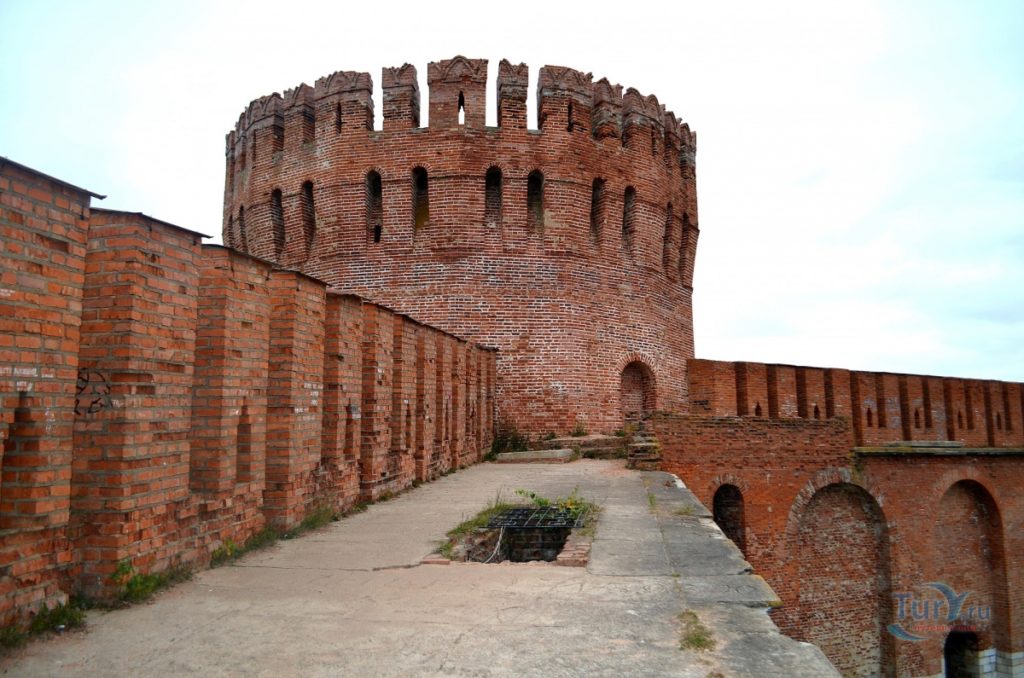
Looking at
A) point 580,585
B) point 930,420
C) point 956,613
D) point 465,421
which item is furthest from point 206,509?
point 930,420

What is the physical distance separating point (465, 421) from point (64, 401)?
9241mm

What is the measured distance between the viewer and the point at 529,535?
6.64 metres

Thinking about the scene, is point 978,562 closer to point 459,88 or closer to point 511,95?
point 511,95

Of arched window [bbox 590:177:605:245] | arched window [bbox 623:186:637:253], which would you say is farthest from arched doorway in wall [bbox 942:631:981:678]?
arched window [bbox 590:177:605:245]

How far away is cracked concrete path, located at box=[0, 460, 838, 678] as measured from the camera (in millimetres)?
3053

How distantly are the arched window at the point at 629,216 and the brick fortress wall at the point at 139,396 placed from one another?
11.6m

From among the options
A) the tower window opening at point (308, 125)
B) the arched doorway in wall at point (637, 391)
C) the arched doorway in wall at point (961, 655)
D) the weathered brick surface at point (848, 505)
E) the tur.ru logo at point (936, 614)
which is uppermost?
the tower window opening at point (308, 125)

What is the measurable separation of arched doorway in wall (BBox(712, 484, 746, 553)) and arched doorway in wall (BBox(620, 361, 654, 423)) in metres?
3.14

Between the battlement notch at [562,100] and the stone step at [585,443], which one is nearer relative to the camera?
the stone step at [585,443]

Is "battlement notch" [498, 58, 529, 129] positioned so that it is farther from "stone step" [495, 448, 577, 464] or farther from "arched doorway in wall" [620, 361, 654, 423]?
"stone step" [495, 448, 577, 464]

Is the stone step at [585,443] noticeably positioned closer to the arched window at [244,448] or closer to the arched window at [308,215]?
the arched window at [308,215]

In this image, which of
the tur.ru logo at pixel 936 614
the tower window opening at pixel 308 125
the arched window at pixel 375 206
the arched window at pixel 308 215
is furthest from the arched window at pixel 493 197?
the tur.ru logo at pixel 936 614

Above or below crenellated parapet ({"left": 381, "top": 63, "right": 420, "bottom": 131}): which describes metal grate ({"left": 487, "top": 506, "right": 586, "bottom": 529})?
below

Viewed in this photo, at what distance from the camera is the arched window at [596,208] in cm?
1683
